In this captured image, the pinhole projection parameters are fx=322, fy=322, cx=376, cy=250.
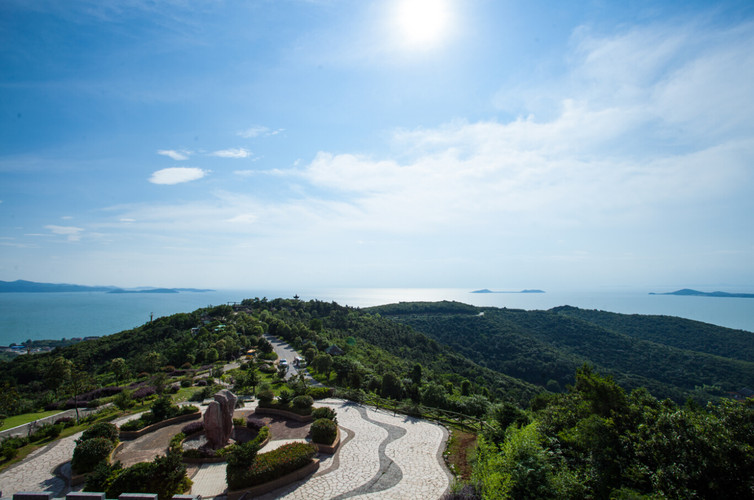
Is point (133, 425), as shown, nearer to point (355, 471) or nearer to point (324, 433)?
point (324, 433)

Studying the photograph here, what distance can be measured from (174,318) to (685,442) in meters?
76.1

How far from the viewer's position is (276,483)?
12.0m

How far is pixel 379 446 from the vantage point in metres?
16.0

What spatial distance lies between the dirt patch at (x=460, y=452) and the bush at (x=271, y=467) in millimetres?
6081

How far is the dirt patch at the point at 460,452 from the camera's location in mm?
13367

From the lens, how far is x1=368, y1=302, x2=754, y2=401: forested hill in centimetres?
6116

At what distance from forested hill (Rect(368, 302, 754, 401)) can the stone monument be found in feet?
204

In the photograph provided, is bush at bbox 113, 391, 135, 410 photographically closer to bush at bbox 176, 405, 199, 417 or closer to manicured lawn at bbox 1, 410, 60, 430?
manicured lawn at bbox 1, 410, 60, 430

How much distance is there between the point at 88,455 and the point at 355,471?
10.6 meters

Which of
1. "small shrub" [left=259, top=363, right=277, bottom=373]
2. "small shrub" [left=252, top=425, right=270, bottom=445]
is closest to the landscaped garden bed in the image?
"small shrub" [left=252, top=425, right=270, bottom=445]

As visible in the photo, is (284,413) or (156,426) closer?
(156,426)

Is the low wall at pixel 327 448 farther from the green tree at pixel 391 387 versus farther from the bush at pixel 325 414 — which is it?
the green tree at pixel 391 387

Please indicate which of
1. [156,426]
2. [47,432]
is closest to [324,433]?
[156,426]

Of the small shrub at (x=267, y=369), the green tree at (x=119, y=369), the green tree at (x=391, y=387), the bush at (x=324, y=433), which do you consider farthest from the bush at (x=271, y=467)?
the green tree at (x=119, y=369)
